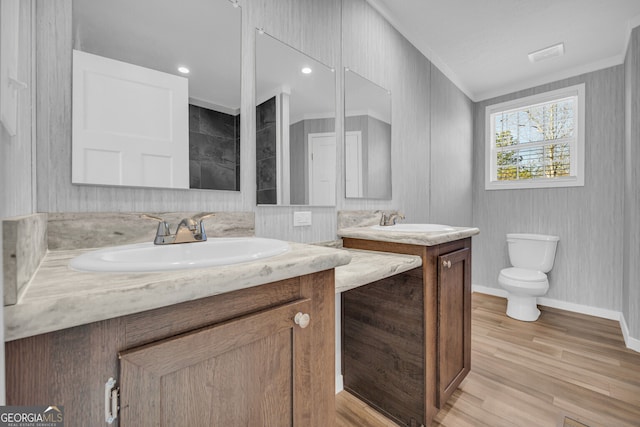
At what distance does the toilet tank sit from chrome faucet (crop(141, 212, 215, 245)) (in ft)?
10.7

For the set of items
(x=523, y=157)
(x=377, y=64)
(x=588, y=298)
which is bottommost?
(x=588, y=298)

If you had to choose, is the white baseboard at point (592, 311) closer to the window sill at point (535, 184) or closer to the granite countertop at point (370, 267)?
the window sill at point (535, 184)

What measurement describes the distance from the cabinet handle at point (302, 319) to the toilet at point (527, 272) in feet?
8.58

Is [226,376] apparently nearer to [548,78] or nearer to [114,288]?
[114,288]

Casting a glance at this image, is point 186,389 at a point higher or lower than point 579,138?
lower

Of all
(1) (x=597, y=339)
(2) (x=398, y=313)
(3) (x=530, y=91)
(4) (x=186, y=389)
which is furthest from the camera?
(3) (x=530, y=91)

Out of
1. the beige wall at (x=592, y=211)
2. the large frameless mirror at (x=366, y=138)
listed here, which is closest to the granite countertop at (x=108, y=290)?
the large frameless mirror at (x=366, y=138)

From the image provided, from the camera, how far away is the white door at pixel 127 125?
82 cm

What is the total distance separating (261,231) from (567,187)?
327 cm

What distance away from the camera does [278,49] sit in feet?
4.25

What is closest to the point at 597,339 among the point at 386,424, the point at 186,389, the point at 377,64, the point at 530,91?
the point at 386,424

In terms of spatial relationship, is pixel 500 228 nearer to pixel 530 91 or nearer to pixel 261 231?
pixel 530 91

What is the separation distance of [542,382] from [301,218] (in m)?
1.84

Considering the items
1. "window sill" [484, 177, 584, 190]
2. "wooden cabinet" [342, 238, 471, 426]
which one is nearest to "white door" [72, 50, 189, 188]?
"wooden cabinet" [342, 238, 471, 426]
